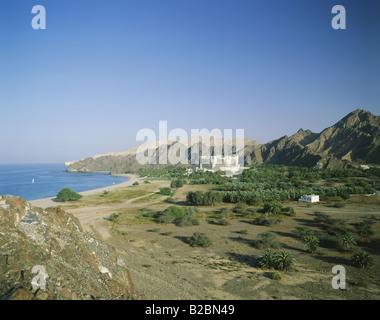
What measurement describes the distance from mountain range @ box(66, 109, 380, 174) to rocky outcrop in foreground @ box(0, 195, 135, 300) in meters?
103

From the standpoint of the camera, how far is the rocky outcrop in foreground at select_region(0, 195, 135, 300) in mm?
6199

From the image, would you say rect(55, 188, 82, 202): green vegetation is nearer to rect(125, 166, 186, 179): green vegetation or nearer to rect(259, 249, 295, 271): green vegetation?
rect(259, 249, 295, 271): green vegetation

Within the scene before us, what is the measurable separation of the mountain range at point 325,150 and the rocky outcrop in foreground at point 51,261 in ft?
337

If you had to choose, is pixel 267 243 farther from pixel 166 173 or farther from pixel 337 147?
pixel 337 147

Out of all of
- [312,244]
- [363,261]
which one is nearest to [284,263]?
[312,244]

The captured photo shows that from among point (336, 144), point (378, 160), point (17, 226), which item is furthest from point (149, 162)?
point (17, 226)

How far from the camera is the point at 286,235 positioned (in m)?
22.5

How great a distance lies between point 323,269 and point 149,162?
159538 mm

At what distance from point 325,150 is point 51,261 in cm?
14348

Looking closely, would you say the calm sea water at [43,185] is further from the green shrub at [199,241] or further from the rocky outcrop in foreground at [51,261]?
the rocky outcrop in foreground at [51,261]

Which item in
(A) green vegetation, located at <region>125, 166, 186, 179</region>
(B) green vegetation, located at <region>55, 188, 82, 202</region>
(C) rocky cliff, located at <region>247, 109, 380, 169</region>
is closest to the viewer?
(B) green vegetation, located at <region>55, 188, 82, 202</region>

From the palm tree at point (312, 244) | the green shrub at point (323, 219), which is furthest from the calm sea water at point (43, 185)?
the green shrub at point (323, 219)

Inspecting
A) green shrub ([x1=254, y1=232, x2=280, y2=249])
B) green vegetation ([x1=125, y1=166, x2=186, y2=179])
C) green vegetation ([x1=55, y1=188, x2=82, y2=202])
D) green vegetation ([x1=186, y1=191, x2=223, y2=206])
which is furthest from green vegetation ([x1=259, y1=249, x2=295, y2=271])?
green vegetation ([x1=125, y1=166, x2=186, y2=179])
